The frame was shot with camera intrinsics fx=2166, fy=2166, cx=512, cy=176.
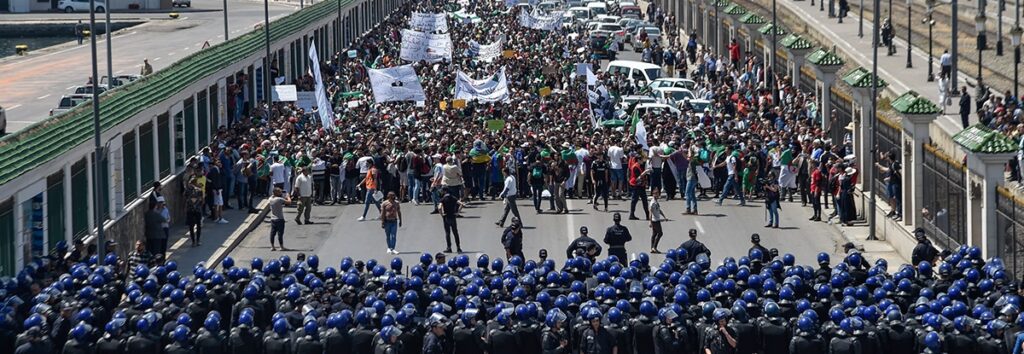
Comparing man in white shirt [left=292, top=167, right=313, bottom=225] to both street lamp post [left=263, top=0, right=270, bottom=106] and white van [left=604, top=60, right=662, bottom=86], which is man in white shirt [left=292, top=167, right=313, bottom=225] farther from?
white van [left=604, top=60, right=662, bottom=86]

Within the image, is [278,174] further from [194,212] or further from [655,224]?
[655,224]

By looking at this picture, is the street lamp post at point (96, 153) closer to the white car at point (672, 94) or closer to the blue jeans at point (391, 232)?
the blue jeans at point (391, 232)

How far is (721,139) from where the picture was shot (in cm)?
4078

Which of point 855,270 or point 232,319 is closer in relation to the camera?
point 232,319

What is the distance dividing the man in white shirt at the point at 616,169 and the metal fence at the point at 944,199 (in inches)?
264

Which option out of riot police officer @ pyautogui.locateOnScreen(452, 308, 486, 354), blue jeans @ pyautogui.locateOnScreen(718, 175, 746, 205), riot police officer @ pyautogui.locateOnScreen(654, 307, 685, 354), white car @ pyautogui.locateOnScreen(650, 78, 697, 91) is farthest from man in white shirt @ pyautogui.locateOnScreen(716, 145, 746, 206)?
white car @ pyautogui.locateOnScreen(650, 78, 697, 91)

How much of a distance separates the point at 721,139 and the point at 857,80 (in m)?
3.21

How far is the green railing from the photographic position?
93.6 feet

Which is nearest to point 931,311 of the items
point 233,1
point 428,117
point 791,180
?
point 791,180

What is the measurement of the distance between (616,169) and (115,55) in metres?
35.5

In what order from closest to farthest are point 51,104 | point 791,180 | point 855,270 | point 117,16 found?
point 855,270, point 791,180, point 51,104, point 117,16

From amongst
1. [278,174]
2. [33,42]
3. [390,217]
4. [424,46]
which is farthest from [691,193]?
[33,42]

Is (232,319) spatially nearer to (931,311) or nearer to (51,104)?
(931,311)

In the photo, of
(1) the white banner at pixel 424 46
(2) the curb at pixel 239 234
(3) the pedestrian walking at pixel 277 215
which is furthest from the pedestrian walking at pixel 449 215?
(1) the white banner at pixel 424 46
